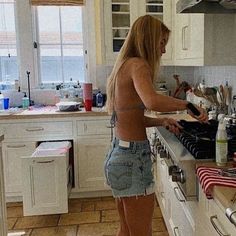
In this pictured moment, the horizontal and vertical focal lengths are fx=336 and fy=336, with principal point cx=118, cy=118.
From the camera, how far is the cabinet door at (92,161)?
3066mm

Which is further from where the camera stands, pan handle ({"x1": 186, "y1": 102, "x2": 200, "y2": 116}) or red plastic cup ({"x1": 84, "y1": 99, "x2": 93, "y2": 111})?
red plastic cup ({"x1": 84, "y1": 99, "x2": 93, "y2": 111})

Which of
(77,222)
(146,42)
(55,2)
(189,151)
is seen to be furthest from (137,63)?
(55,2)

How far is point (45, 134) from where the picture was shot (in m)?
3.04

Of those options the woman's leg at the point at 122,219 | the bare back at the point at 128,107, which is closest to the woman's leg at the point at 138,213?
the woman's leg at the point at 122,219

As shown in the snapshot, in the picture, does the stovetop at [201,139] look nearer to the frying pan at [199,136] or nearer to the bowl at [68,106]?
the frying pan at [199,136]

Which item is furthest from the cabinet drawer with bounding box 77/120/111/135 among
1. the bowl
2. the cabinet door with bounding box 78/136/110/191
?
the bowl

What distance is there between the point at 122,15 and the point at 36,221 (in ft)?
6.46

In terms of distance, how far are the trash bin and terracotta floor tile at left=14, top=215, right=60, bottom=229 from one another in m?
0.14

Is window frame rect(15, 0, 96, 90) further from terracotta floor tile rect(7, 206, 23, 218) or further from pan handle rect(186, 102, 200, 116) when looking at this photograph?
pan handle rect(186, 102, 200, 116)

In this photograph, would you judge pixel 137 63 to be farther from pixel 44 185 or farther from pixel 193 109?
pixel 44 185

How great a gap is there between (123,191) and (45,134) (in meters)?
1.54

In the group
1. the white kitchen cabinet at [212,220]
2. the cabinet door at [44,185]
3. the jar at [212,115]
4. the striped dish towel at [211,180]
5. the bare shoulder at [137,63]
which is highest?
the bare shoulder at [137,63]

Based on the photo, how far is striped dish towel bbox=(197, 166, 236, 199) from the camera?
1.19m

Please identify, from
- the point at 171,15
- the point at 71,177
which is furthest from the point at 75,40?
the point at 71,177
